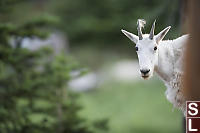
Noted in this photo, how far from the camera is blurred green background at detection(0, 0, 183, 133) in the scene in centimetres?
980

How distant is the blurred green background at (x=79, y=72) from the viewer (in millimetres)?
9797

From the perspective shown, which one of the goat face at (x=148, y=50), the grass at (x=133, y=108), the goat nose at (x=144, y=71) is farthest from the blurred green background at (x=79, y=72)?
the goat nose at (x=144, y=71)

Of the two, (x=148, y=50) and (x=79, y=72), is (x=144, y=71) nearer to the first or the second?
(x=148, y=50)

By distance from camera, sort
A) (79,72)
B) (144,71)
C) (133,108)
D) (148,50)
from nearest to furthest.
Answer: (144,71)
(148,50)
(79,72)
(133,108)

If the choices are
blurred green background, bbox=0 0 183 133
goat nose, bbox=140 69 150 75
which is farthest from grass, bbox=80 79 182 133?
goat nose, bbox=140 69 150 75

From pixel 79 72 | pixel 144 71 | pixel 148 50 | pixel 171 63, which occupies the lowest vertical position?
pixel 144 71

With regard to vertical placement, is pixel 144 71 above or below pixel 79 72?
below

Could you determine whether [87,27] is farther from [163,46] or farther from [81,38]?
[163,46]

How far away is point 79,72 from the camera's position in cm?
980

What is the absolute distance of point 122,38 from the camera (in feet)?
96.2

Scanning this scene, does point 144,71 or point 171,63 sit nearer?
point 144,71

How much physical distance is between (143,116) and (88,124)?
28.1ft

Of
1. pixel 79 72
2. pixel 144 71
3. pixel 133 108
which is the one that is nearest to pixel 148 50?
pixel 144 71

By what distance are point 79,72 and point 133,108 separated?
9.82 metres
